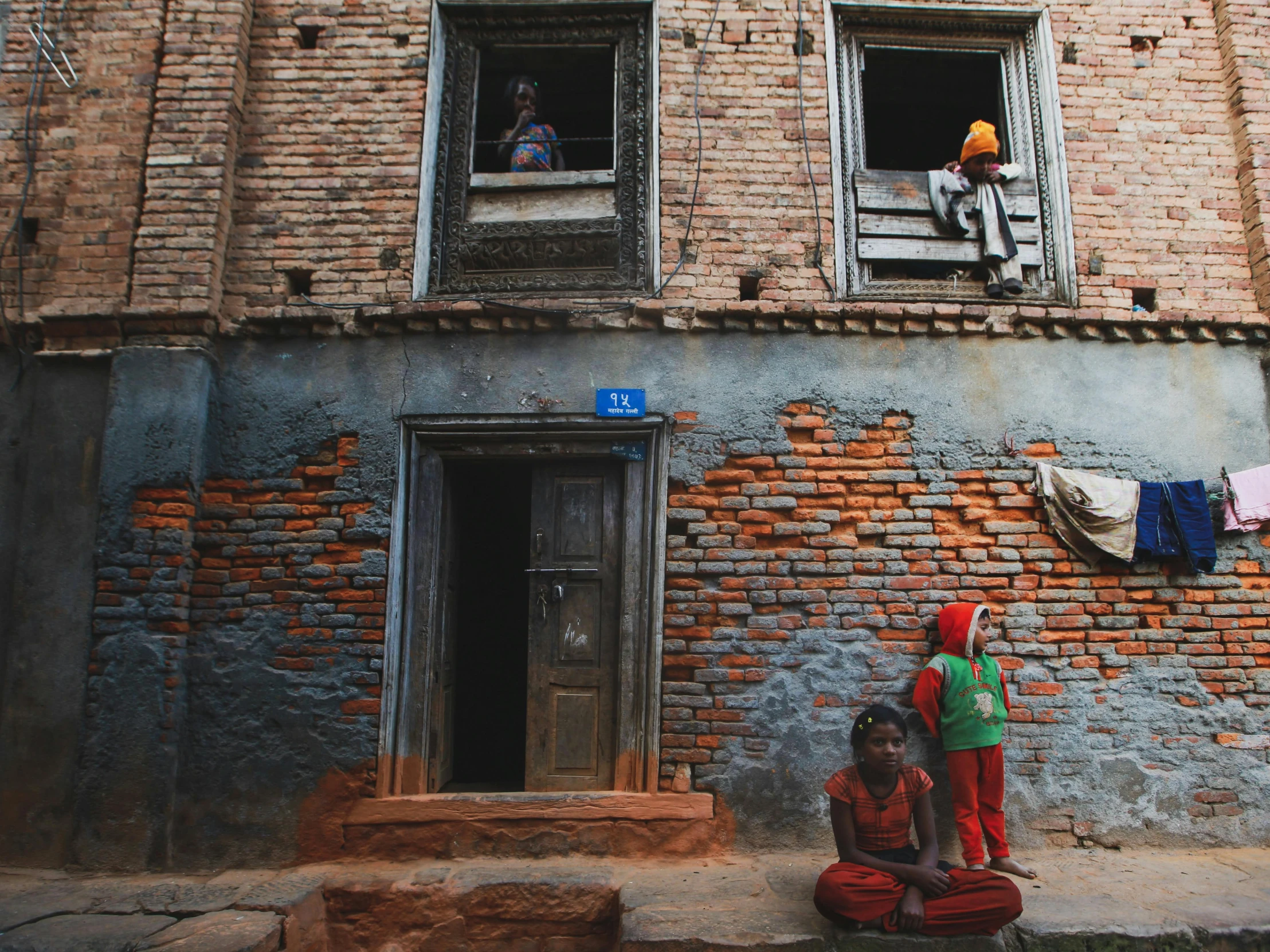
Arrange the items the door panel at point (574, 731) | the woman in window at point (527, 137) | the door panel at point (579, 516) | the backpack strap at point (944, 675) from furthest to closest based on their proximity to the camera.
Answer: the woman in window at point (527, 137), the door panel at point (579, 516), the door panel at point (574, 731), the backpack strap at point (944, 675)

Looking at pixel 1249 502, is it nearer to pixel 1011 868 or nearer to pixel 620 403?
pixel 1011 868

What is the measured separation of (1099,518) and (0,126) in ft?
23.2

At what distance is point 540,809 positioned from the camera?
165 inches

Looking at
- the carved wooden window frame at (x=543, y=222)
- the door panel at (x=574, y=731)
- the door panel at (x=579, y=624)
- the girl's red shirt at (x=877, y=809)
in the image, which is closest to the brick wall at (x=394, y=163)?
the carved wooden window frame at (x=543, y=222)

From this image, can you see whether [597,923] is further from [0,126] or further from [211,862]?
[0,126]

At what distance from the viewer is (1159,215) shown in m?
5.00

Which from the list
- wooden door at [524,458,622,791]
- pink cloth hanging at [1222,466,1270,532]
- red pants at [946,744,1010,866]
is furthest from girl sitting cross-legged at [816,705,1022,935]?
pink cloth hanging at [1222,466,1270,532]

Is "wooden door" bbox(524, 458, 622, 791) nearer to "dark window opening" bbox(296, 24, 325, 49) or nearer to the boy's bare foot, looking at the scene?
the boy's bare foot

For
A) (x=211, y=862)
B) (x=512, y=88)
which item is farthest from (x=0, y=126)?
(x=211, y=862)

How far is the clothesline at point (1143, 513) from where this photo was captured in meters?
4.44

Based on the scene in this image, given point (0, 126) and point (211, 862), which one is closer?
point (211, 862)

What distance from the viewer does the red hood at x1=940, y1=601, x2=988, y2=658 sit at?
417cm

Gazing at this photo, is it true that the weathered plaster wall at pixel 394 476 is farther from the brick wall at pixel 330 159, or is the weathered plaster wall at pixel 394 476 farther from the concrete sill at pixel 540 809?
the brick wall at pixel 330 159

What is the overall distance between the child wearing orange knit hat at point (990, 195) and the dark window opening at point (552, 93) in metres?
2.31
